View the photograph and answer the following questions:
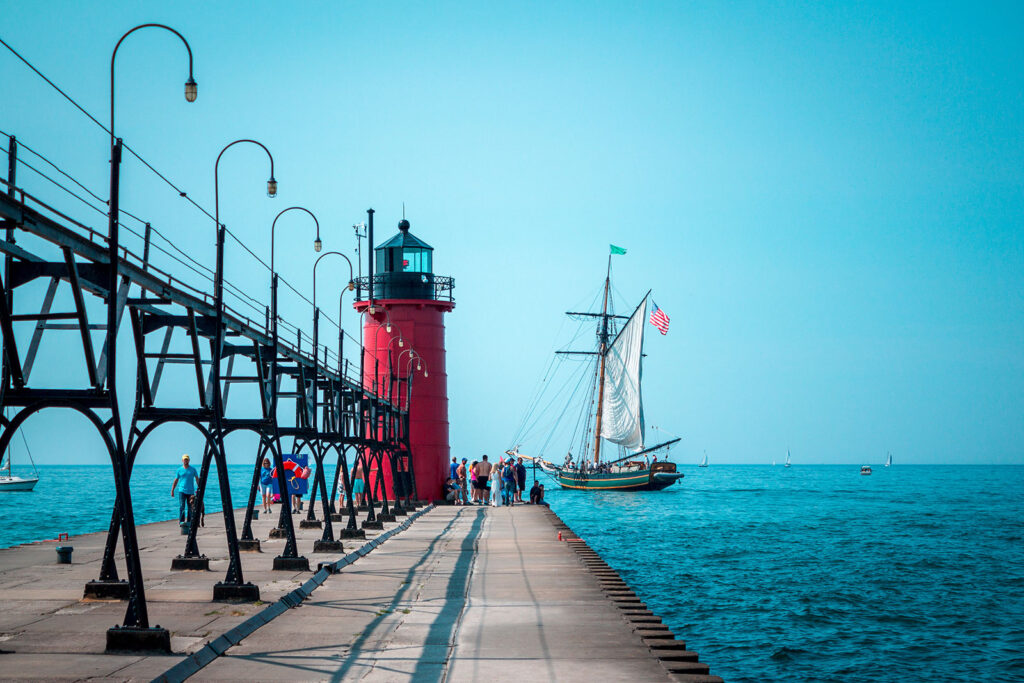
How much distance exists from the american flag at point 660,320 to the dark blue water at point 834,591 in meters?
15.8

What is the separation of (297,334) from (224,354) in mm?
4378

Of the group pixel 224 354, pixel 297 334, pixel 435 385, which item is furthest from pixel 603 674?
pixel 435 385

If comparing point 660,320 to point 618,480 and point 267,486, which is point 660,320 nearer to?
point 618,480

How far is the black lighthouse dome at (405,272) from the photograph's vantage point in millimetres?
44781

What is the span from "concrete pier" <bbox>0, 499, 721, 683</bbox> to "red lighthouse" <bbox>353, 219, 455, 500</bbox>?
77.7 ft

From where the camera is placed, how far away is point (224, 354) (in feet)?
58.9

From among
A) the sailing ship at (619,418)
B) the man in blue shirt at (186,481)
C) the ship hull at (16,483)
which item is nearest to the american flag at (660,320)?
the sailing ship at (619,418)

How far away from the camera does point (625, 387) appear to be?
81250 millimetres

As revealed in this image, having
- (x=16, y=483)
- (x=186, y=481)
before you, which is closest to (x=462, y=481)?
(x=186, y=481)

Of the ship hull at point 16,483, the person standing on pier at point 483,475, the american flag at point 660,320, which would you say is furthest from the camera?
the ship hull at point 16,483

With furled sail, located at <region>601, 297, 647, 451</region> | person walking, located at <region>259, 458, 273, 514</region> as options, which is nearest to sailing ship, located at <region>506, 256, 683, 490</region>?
furled sail, located at <region>601, 297, 647, 451</region>

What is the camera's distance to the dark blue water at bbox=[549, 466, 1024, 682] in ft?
67.7

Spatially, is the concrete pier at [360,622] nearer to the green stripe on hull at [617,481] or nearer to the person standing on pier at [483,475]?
the person standing on pier at [483,475]

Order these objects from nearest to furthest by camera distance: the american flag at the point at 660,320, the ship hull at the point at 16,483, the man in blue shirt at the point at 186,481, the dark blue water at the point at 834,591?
the dark blue water at the point at 834,591
the man in blue shirt at the point at 186,481
the american flag at the point at 660,320
the ship hull at the point at 16,483
